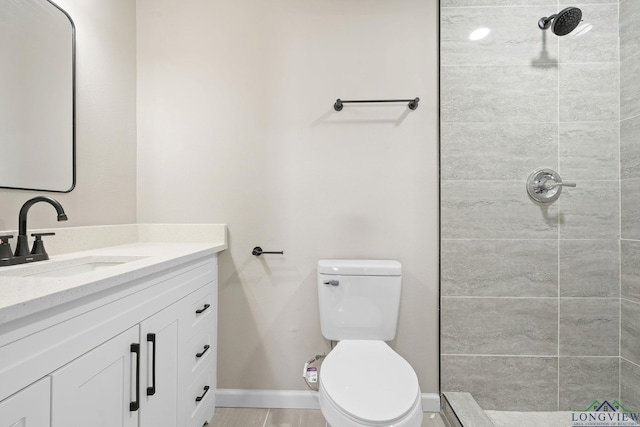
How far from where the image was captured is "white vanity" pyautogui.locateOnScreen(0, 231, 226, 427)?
1.99ft

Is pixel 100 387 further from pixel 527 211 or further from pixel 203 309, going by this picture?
pixel 527 211

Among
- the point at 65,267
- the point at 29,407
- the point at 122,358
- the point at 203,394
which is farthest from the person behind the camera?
the point at 203,394

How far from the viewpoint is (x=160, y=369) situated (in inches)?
41.9

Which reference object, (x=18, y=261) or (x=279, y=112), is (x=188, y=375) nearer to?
(x=18, y=261)

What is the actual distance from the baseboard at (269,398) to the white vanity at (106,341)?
19cm

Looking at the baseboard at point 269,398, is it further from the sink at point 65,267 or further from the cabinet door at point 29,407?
the cabinet door at point 29,407

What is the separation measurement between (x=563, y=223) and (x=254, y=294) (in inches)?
66.6

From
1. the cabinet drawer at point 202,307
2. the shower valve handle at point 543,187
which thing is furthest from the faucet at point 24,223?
the shower valve handle at point 543,187

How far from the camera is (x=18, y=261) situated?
998 millimetres

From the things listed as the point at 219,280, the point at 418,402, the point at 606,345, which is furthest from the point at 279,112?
the point at 606,345

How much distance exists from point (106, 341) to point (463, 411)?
63.0 inches

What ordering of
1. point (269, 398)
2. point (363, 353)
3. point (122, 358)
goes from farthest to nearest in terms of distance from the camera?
point (269, 398) < point (363, 353) < point (122, 358)

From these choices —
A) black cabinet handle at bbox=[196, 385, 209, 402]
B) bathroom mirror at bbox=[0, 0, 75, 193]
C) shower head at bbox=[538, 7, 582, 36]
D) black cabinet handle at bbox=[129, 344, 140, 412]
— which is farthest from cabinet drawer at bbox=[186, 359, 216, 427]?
shower head at bbox=[538, 7, 582, 36]

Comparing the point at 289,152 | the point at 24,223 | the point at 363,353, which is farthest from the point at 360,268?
the point at 24,223
